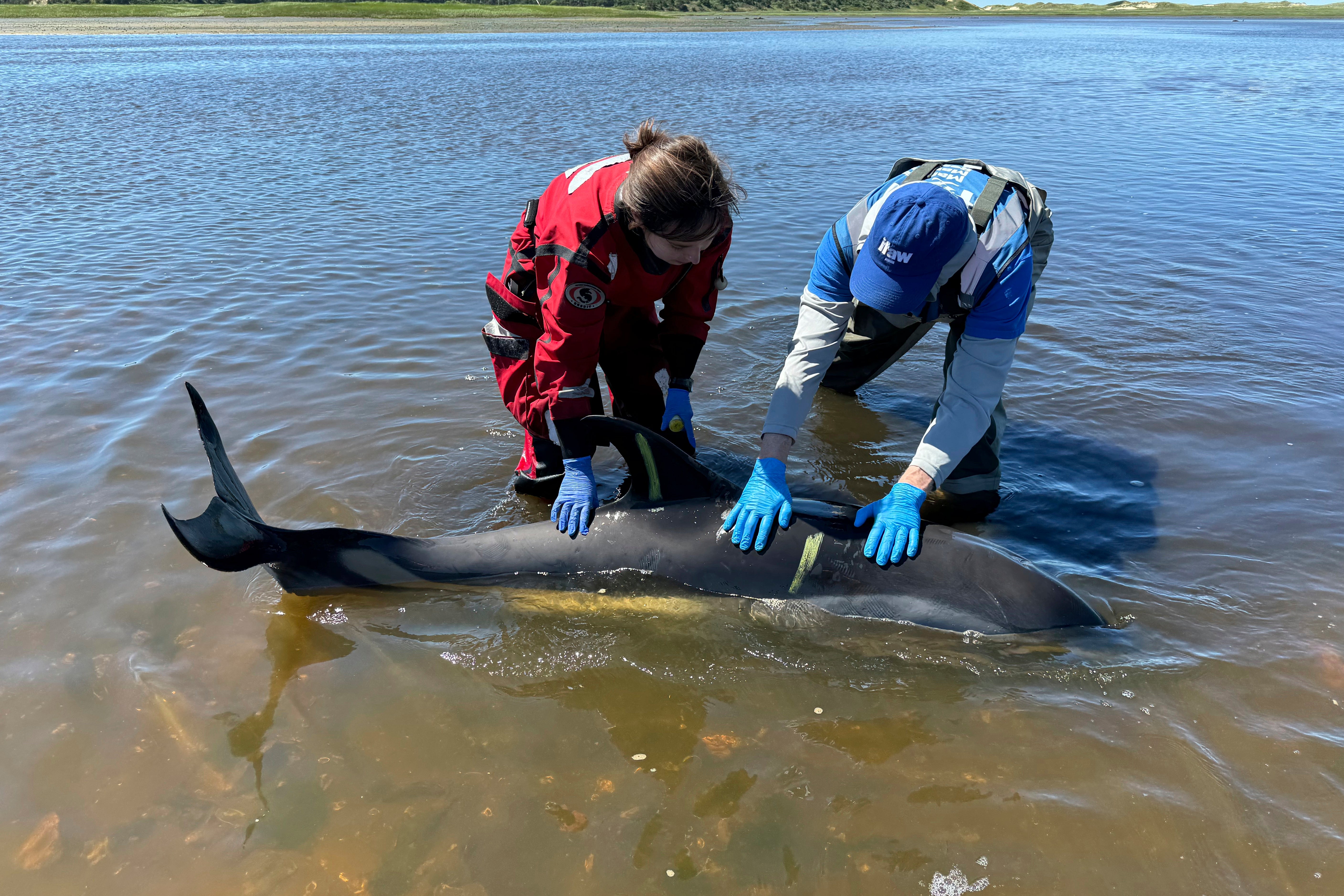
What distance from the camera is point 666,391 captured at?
6.17m

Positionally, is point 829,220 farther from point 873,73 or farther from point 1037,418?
point 873,73

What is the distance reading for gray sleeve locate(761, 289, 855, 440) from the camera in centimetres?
381

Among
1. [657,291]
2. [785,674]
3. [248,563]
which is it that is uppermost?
[657,291]

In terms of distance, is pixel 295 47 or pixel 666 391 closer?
pixel 666 391

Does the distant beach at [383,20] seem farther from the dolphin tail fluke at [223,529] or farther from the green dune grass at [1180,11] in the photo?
the dolphin tail fluke at [223,529]

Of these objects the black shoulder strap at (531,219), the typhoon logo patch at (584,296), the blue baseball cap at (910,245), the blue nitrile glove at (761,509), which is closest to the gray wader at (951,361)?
the blue baseball cap at (910,245)

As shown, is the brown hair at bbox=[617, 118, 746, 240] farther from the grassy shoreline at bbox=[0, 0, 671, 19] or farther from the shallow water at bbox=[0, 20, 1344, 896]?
the grassy shoreline at bbox=[0, 0, 671, 19]

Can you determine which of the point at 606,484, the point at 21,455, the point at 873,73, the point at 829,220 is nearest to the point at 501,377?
the point at 606,484

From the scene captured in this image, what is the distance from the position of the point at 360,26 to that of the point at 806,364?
4722cm

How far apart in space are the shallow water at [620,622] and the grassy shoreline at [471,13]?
145 feet

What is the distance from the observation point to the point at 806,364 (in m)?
3.82

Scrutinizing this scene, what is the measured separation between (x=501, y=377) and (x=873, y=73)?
23257 mm

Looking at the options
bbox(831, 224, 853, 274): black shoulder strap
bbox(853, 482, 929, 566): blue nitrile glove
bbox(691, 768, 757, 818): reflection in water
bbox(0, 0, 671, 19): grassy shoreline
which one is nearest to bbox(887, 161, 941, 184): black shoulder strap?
bbox(831, 224, 853, 274): black shoulder strap

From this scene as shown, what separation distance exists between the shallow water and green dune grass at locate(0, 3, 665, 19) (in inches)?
1717
